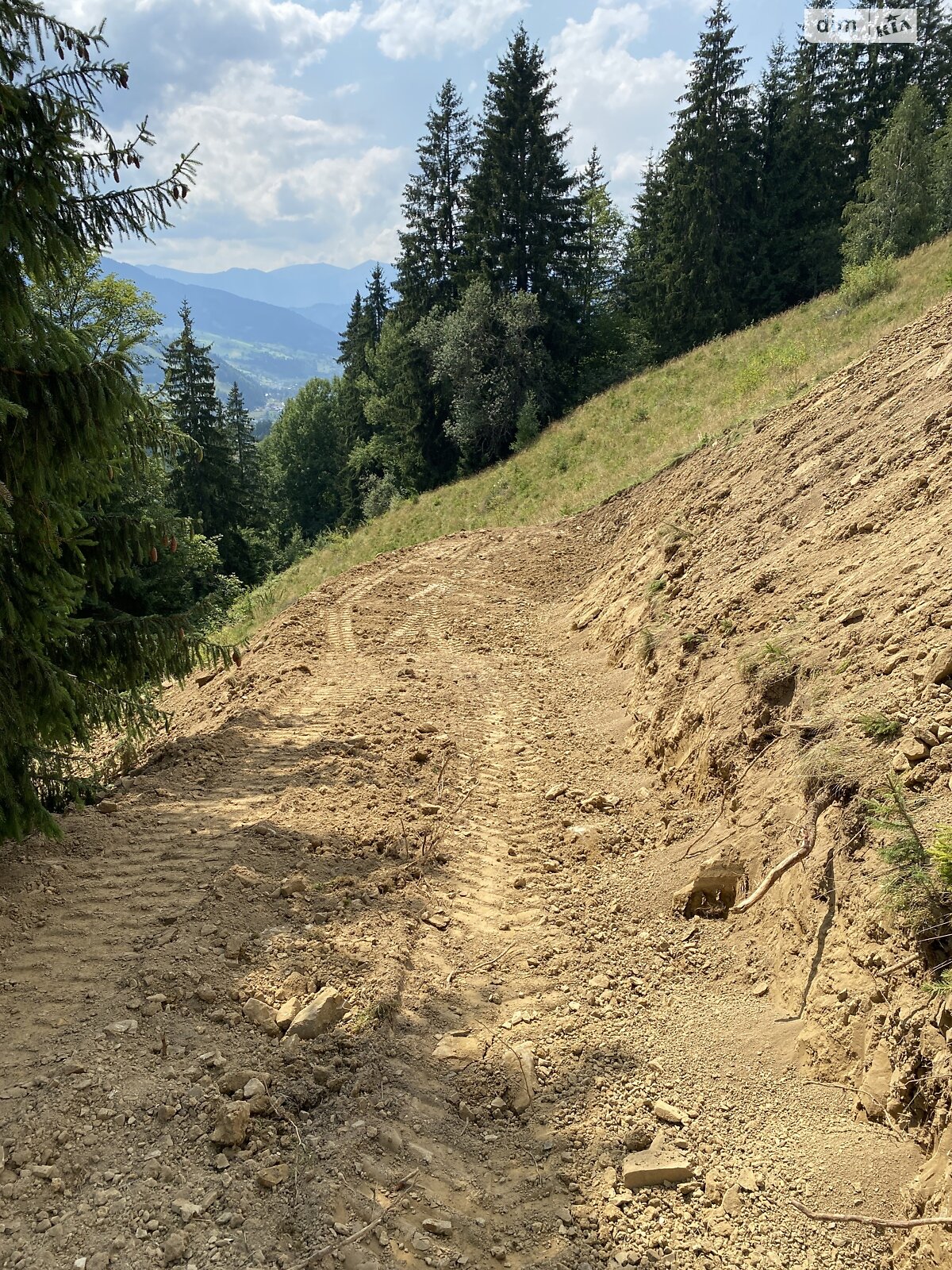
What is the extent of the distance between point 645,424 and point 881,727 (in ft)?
55.8

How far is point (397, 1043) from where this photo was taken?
381 cm

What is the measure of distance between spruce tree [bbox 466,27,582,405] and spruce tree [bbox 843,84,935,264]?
35.4ft

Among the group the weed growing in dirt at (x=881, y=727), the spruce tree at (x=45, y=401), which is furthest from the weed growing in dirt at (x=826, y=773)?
the spruce tree at (x=45, y=401)

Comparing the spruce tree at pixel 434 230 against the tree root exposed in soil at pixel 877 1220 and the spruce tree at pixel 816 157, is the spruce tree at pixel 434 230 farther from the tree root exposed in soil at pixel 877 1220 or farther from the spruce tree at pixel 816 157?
the tree root exposed in soil at pixel 877 1220

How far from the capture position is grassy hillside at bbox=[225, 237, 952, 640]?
45.8 feet

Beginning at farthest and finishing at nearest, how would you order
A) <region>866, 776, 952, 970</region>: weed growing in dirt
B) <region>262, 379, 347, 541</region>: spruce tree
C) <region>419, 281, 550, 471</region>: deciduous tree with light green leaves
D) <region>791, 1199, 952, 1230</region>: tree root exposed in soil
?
<region>262, 379, 347, 541</region>: spruce tree < <region>419, 281, 550, 471</region>: deciduous tree with light green leaves < <region>866, 776, 952, 970</region>: weed growing in dirt < <region>791, 1199, 952, 1230</region>: tree root exposed in soil

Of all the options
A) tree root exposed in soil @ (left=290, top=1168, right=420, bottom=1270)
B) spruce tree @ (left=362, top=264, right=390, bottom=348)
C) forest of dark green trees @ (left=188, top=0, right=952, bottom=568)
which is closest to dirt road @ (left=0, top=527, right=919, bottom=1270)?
tree root exposed in soil @ (left=290, top=1168, right=420, bottom=1270)

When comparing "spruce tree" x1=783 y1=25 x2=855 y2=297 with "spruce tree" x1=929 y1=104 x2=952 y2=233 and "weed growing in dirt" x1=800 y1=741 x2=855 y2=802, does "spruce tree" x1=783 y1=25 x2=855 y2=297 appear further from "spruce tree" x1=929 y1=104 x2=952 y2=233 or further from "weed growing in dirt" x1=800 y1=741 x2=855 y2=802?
"weed growing in dirt" x1=800 y1=741 x2=855 y2=802

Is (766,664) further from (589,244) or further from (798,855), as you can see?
(589,244)

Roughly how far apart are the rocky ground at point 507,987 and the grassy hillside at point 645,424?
270 inches

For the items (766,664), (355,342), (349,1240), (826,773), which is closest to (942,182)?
(766,664)

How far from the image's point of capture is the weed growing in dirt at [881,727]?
4.17 meters

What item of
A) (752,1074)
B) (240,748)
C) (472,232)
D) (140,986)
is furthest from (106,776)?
(472,232)

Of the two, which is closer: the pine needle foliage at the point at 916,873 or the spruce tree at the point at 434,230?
the pine needle foliage at the point at 916,873
